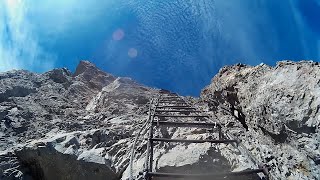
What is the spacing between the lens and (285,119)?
679 centimetres

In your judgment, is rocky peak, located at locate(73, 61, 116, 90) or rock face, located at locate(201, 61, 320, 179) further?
rocky peak, located at locate(73, 61, 116, 90)

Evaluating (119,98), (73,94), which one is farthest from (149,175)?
(73,94)

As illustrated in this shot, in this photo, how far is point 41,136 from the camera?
394 inches

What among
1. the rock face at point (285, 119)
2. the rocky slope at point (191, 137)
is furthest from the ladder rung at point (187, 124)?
the rock face at point (285, 119)

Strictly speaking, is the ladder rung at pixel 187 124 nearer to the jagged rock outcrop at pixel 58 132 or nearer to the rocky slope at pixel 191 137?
the rocky slope at pixel 191 137

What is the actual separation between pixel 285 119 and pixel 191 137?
256cm

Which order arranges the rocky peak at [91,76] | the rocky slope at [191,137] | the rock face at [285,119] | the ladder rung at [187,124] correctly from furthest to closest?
the rocky peak at [91,76], the ladder rung at [187,124], the rocky slope at [191,137], the rock face at [285,119]

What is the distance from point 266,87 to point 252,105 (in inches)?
39.9

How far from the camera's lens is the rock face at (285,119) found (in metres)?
5.85

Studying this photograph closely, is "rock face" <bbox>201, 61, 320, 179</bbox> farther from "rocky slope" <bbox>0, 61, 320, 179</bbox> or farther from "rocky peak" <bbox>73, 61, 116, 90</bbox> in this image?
"rocky peak" <bbox>73, 61, 116, 90</bbox>

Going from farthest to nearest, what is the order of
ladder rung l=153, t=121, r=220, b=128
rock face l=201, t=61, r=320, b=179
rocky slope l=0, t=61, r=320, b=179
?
1. ladder rung l=153, t=121, r=220, b=128
2. rocky slope l=0, t=61, r=320, b=179
3. rock face l=201, t=61, r=320, b=179

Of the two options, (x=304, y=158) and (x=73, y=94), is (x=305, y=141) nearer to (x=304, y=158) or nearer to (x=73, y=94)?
(x=304, y=158)

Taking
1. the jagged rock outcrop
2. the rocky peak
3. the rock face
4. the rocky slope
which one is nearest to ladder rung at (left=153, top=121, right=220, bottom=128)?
the rocky slope

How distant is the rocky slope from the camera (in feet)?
20.2
